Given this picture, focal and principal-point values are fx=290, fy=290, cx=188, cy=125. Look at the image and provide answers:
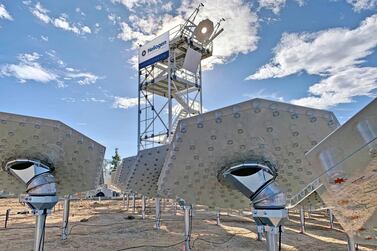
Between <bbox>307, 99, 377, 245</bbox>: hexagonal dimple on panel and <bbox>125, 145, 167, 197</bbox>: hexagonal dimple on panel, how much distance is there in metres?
7.14

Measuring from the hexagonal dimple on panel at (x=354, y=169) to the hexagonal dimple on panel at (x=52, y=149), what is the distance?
4190 millimetres

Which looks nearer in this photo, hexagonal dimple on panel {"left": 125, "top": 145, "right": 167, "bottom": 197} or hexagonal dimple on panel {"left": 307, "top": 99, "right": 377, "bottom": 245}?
hexagonal dimple on panel {"left": 307, "top": 99, "right": 377, "bottom": 245}

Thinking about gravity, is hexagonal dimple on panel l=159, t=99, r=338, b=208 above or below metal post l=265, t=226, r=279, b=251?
above

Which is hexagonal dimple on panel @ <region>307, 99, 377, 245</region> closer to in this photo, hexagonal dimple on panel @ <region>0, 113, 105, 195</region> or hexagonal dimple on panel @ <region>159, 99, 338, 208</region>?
hexagonal dimple on panel @ <region>159, 99, 338, 208</region>

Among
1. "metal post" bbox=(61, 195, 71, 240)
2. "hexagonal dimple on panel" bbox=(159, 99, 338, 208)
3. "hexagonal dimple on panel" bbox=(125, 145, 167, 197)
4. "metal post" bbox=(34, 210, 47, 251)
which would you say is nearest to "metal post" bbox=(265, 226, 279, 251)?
"hexagonal dimple on panel" bbox=(159, 99, 338, 208)

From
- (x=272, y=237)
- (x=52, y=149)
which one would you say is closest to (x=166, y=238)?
(x=52, y=149)

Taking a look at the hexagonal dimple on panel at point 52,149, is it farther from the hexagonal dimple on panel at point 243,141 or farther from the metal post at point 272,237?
the metal post at point 272,237

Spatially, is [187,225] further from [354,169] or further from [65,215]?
[354,169]

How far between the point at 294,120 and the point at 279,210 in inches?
46.2

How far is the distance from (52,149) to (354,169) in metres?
4.71

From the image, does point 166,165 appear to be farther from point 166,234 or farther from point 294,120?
point 166,234

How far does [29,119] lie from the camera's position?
4734mm

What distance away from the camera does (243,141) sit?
4020 millimetres

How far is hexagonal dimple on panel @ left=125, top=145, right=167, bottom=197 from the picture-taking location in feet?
33.6
